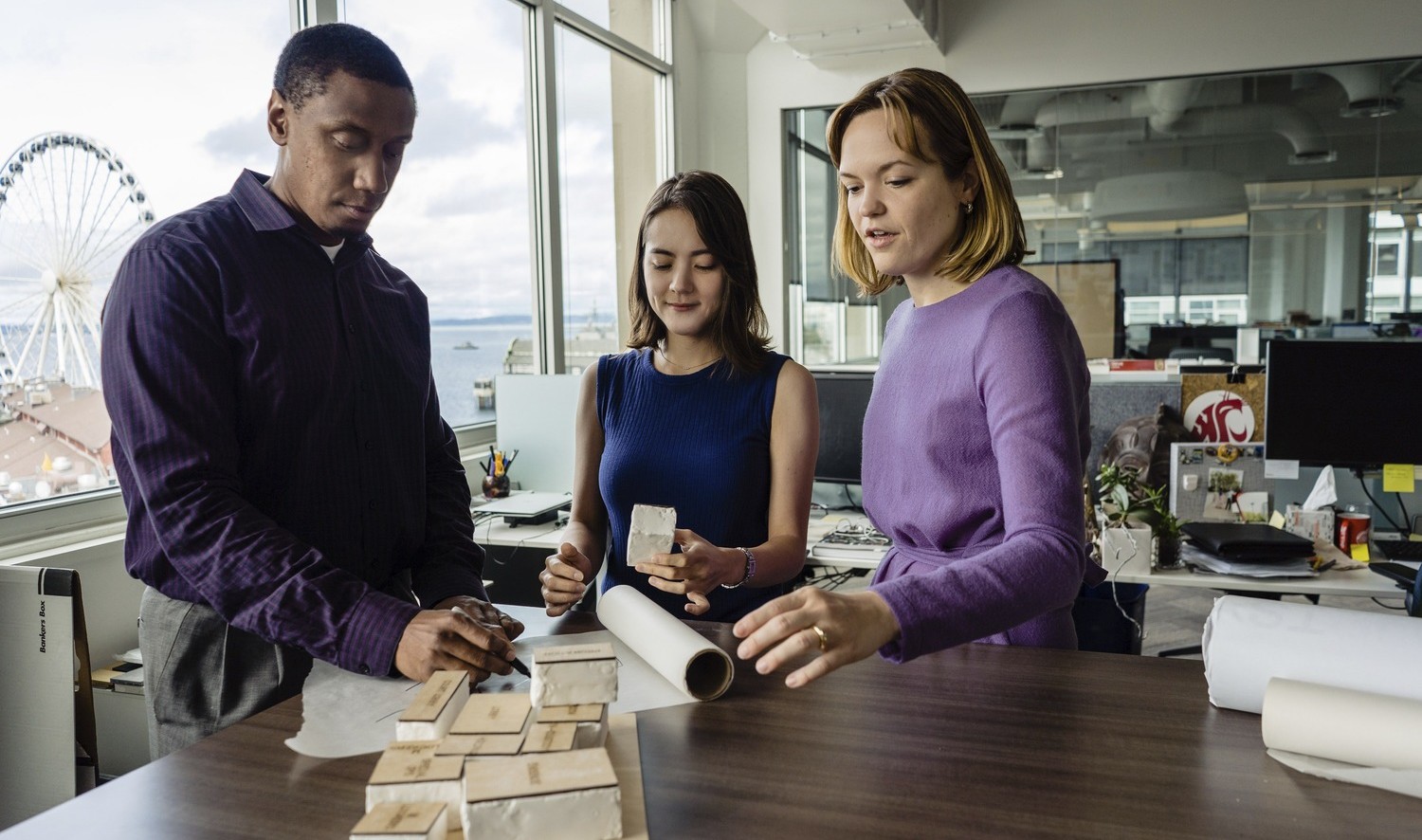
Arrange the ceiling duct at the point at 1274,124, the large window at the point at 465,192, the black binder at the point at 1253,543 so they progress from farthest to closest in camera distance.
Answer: the ceiling duct at the point at 1274,124 → the large window at the point at 465,192 → the black binder at the point at 1253,543

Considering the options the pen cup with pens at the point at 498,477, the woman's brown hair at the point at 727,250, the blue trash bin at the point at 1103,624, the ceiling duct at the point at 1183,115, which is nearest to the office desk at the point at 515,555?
the pen cup with pens at the point at 498,477

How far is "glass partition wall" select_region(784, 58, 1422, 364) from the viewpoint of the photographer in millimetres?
5289

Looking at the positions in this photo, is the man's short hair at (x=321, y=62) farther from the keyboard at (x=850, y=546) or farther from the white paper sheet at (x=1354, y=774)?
the keyboard at (x=850, y=546)

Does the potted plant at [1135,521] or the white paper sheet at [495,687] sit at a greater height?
the white paper sheet at [495,687]

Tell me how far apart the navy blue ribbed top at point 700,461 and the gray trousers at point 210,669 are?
549 millimetres

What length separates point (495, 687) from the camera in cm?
102

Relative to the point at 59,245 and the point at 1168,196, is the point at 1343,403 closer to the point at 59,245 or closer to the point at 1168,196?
the point at 59,245

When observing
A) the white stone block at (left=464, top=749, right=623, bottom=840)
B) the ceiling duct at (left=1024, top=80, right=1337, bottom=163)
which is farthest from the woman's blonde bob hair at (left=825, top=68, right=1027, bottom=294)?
the ceiling duct at (left=1024, top=80, right=1337, bottom=163)

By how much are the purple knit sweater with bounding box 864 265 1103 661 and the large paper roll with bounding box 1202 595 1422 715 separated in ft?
0.47

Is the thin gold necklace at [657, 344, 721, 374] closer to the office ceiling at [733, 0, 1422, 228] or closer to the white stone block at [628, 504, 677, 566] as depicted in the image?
the white stone block at [628, 504, 677, 566]

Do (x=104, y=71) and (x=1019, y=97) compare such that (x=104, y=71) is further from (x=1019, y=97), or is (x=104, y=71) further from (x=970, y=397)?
(x=1019, y=97)

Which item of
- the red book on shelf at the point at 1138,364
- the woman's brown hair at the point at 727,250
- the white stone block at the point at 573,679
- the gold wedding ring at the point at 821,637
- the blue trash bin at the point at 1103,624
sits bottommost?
the blue trash bin at the point at 1103,624

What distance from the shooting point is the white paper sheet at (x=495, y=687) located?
0.89 meters

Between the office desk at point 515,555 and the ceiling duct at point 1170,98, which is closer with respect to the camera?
the office desk at point 515,555
